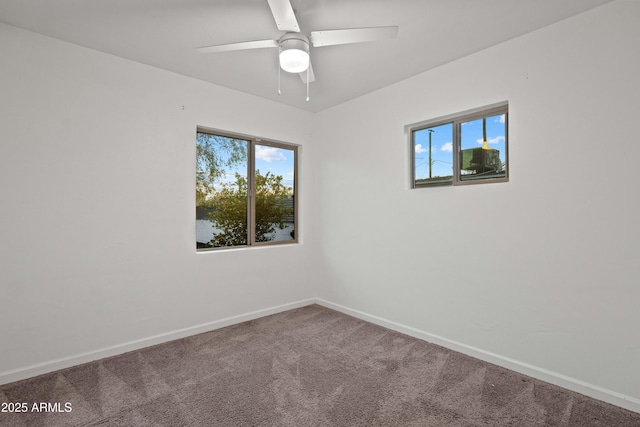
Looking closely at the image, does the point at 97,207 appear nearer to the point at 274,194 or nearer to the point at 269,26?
the point at 274,194

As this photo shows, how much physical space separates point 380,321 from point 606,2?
316 cm

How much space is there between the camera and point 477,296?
2.75 metres

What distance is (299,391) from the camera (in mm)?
2242

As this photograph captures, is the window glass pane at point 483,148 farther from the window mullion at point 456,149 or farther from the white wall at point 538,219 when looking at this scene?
the white wall at point 538,219

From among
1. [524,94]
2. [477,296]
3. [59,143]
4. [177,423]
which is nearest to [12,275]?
[59,143]

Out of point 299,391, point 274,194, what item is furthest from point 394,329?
point 274,194

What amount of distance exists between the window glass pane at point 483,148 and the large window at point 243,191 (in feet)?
7.11

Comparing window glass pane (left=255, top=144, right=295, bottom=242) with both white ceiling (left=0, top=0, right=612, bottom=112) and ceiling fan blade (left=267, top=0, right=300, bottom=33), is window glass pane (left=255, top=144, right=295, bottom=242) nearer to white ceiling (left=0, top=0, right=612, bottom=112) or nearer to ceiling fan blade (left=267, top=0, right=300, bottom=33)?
white ceiling (left=0, top=0, right=612, bottom=112)

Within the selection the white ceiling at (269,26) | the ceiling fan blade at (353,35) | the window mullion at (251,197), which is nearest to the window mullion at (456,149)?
the white ceiling at (269,26)

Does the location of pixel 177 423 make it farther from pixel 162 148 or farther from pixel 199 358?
pixel 162 148

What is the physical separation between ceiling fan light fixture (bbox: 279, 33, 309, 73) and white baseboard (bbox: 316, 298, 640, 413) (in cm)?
264

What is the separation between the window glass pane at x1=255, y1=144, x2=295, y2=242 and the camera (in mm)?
3980

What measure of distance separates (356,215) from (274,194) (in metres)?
1.10

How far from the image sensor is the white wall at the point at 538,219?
2.07m
